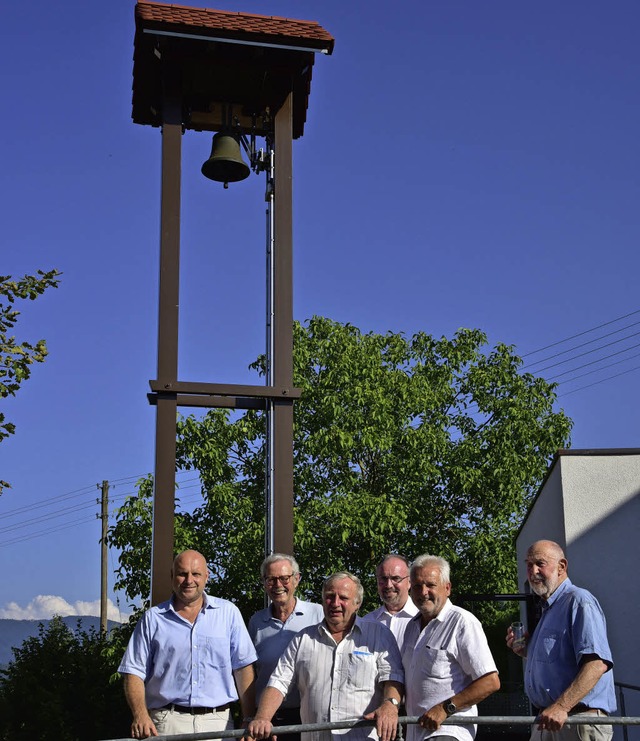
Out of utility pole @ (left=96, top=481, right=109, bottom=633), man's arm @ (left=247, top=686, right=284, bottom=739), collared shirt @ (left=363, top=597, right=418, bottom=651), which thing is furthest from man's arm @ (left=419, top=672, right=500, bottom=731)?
utility pole @ (left=96, top=481, right=109, bottom=633)

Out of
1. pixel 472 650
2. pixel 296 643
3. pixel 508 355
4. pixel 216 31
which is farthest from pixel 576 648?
pixel 508 355

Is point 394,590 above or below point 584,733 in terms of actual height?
above

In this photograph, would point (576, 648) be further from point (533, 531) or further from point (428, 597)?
point (533, 531)

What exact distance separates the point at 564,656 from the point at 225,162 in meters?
4.39

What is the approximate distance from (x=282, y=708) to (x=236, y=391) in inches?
87.2

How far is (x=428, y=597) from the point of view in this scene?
4.79 meters

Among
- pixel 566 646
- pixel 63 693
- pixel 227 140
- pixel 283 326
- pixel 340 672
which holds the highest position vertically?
pixel 227 140

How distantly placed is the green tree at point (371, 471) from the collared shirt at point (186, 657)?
1390cm

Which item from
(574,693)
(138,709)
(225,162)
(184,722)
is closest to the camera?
(574,693)

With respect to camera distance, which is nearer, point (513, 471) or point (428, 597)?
point (428, 597)

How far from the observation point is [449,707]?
4.58m

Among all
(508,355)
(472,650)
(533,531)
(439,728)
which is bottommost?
(439,728)

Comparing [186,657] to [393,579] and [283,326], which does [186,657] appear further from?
[283,326]

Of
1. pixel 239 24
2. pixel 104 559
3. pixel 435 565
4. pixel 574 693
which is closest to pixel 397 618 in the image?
pixel 435 565
